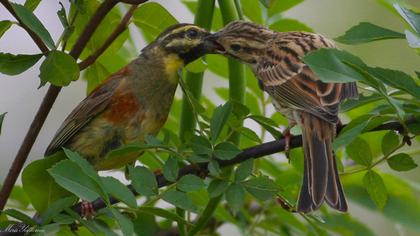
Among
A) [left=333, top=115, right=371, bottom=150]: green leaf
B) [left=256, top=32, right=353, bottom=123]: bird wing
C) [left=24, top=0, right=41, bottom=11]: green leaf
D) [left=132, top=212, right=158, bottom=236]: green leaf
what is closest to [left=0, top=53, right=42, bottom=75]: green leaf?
[left=24, top=0, right=41, bottom=11]: green leaf

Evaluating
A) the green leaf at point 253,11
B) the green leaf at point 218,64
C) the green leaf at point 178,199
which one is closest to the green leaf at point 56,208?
the green leaf at point 178,199

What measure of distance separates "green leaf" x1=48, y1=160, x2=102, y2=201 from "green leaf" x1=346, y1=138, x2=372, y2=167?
0.73 m

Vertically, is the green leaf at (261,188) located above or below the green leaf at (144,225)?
above

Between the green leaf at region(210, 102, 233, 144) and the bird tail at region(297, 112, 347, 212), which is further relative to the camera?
the bird tail at region(297, 112, 347, 212)

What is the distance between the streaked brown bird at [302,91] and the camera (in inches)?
103

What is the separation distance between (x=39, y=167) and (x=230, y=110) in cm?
53

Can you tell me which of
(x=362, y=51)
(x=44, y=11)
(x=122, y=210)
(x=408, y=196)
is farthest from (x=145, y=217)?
(x=362, y=51)

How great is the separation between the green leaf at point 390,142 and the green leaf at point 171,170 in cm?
55

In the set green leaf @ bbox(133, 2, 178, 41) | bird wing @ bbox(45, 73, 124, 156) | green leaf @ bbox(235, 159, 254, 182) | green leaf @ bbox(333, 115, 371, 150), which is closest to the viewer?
green leaf @ bbox(333, 115, 371, 150)

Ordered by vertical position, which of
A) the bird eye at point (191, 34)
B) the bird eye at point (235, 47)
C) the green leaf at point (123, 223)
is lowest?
the green leaf at point (123, 223)

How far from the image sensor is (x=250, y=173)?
2.35m

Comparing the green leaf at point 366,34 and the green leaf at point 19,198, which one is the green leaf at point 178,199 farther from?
the green leaf at point 19,198

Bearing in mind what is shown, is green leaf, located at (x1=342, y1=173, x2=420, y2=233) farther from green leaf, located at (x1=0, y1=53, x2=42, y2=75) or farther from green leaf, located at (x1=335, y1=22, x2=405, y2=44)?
green leaf, located at (x1=0, y1=53, x2=42, y2=75)

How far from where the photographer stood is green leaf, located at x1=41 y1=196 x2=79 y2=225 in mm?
2260
